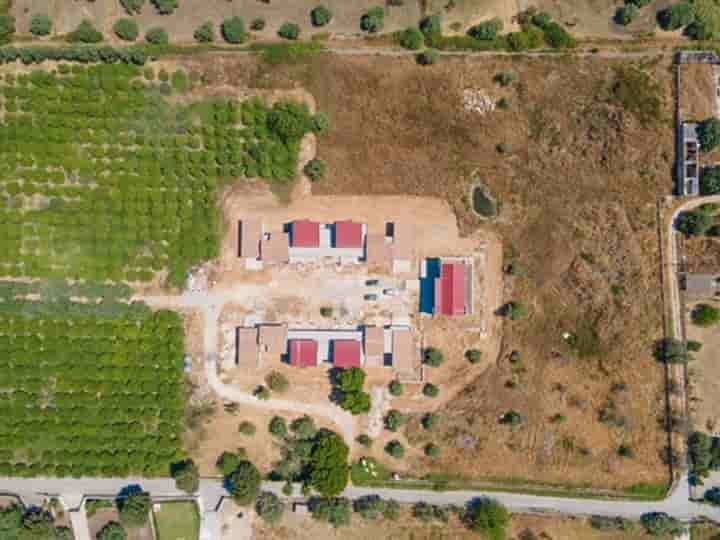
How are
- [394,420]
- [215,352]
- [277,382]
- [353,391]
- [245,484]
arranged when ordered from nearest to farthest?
[245,484] < [353,391] < [394,420] < [277,382] < [215,352]

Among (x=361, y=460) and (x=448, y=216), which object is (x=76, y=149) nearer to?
(x=448, y=216)

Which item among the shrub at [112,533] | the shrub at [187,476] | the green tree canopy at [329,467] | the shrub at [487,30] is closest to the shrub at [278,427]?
the green tree canopy at [329,467]

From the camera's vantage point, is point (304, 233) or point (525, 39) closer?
point (304, 233)

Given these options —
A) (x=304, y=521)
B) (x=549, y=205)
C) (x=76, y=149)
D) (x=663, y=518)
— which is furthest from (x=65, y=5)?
(x=663, y=518)

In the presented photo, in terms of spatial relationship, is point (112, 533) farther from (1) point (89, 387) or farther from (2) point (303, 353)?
→ (2) point (303, 353)

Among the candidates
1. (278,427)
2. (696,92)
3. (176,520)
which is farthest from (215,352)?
(696,92)

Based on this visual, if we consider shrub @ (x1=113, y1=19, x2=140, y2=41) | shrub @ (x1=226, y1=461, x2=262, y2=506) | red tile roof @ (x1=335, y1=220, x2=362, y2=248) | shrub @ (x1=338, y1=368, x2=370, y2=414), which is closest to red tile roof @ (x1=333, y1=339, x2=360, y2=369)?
shrub @ (x1=338, y1=368, x2=370, y2=414)
